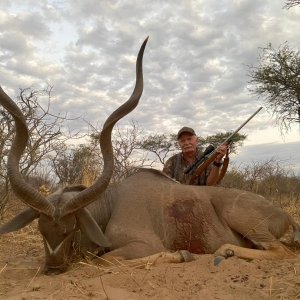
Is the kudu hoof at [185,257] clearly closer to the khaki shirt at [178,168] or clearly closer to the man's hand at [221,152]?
the man's hand at [221,152]

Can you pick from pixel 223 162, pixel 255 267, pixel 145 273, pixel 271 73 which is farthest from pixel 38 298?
pixel 271 73

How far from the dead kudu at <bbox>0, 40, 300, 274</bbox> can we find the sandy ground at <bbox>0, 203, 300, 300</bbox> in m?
0.26

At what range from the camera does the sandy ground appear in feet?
9.37

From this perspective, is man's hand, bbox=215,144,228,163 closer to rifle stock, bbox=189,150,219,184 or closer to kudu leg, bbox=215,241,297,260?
rifle stock, bbox=189,150,219,184

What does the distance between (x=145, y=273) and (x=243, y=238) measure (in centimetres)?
153

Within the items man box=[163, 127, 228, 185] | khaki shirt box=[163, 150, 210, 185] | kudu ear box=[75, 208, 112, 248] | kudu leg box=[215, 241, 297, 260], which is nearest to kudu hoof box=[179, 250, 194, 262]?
kudu leg box=[215, 241, 297, 260]

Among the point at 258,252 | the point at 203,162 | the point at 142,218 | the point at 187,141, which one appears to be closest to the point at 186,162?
the point at 187,141

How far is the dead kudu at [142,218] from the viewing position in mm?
3801

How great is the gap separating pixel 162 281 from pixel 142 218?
4.09 feet

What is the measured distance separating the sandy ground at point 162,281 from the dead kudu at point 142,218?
26 centimetres

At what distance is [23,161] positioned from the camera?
6887mm

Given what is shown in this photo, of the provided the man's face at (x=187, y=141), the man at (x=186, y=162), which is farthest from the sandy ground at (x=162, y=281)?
the man's face at (x=187, y=141)

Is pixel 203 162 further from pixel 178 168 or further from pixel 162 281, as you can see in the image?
pixel 162 281

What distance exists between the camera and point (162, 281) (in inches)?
124
